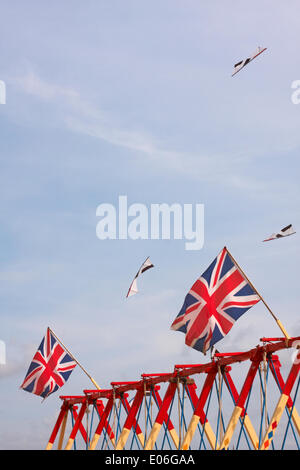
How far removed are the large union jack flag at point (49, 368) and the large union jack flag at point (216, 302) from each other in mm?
27489

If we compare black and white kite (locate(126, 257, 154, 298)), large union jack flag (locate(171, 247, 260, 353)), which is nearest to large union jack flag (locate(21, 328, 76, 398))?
black and white kite (locate(126, 257, 154, 298))

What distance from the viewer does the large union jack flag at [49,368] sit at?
66.3 m

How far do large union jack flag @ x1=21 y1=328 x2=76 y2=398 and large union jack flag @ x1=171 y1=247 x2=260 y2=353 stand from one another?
2749cm

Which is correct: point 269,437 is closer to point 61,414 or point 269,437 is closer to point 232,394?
point 232,394

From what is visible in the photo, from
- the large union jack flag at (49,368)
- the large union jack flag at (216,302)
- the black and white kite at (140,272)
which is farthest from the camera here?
the large union jack flag at (49,368)

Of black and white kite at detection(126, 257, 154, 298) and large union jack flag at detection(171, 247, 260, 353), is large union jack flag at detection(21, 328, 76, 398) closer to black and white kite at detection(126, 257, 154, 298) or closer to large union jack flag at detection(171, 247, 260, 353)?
black and white kite at detection(126, 257, 154, 298)

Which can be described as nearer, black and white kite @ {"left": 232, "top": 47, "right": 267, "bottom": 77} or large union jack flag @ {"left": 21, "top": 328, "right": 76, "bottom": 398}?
black and white kite @ {"left": 232, "top": 47, "right": 267, "bottom": 77}

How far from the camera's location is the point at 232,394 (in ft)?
162

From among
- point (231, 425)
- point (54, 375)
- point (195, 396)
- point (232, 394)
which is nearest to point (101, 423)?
point (54, 375)

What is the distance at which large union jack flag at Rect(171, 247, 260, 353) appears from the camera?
3959cm

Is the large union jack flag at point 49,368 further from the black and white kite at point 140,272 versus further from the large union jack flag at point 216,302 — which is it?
the large union jack flag at point 216,302

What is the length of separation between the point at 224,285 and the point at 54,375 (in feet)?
98.7

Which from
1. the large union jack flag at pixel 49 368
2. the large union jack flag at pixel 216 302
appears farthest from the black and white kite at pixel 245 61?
the large union jack flag at pixel 49 368

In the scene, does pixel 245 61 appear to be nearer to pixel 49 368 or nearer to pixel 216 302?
pixel 216 302
